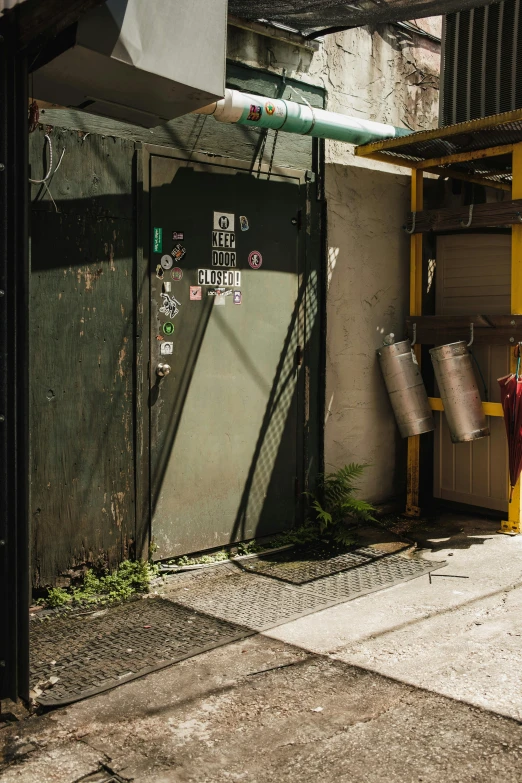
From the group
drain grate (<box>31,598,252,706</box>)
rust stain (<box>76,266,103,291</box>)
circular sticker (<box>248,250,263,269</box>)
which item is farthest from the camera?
circular sticker (<box>248,250,263,269</box>)

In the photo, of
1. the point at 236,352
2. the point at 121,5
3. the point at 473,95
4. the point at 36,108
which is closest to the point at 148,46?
the point at 121,5

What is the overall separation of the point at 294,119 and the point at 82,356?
2385 millimetres

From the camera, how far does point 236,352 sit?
20.1ft

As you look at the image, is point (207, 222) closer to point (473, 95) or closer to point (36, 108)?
point (36, 108)

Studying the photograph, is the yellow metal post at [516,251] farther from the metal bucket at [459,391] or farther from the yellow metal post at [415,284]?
the yellow metal post at [415,284]

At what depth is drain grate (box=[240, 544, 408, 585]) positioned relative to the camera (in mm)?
5781

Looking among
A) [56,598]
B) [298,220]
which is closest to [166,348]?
[298,220]

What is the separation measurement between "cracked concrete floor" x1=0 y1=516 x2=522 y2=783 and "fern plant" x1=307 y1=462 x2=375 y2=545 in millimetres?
1519

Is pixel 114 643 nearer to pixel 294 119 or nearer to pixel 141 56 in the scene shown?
pixel 141 56

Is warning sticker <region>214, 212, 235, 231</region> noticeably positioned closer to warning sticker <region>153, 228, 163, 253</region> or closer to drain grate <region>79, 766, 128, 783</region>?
warning sticker <region>153, 228, 163, 253</region>

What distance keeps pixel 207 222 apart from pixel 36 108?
191 cm

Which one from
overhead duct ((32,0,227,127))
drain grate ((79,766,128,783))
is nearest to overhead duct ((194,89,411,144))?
overhead duct ((32,0,227,127))

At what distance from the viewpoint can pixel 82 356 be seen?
519 centimetres

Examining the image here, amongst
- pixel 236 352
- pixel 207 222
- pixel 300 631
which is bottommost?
pixel 300 631
